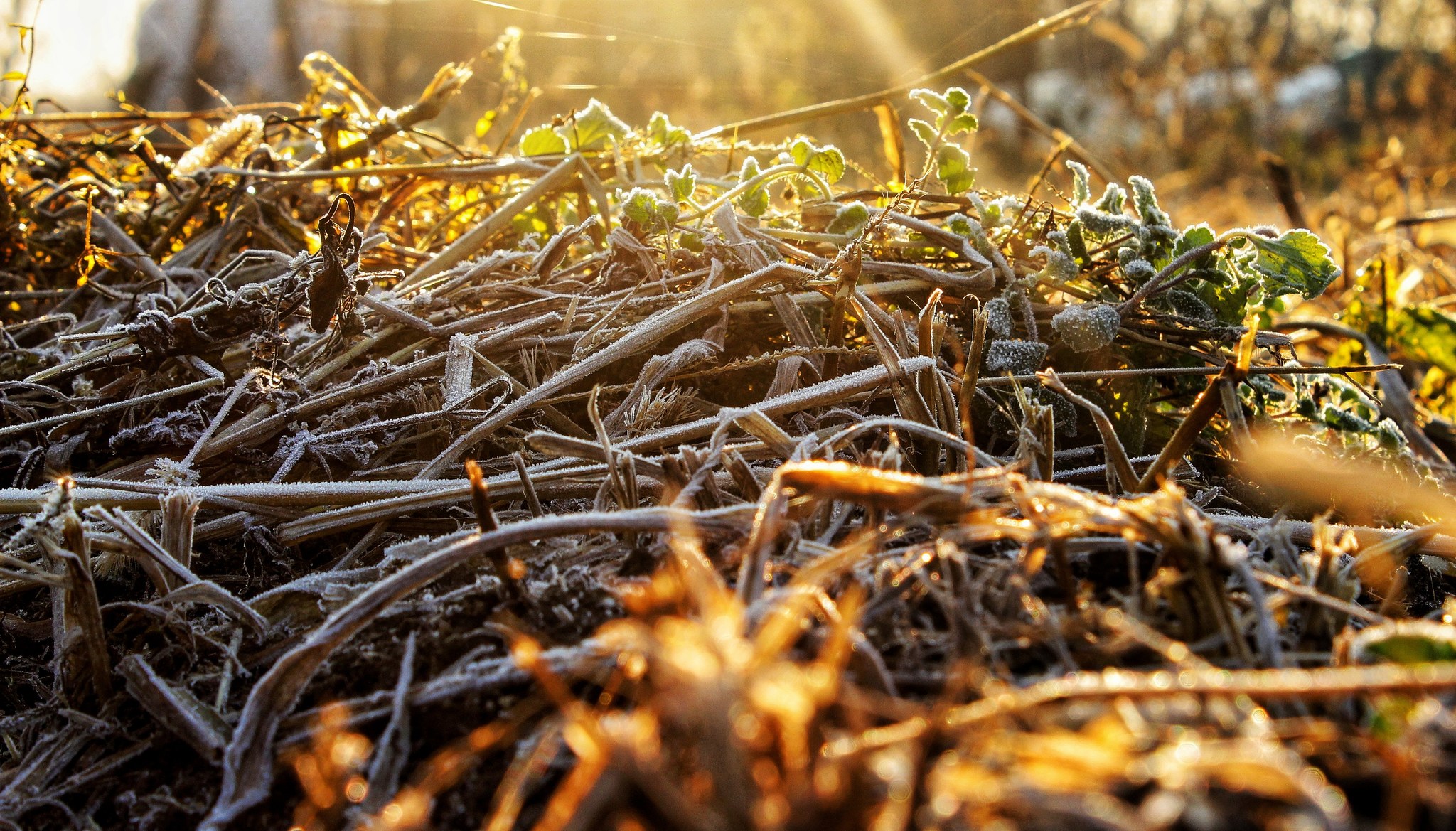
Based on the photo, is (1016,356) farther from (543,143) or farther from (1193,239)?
(543,143)

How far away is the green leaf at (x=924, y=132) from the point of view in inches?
69.9

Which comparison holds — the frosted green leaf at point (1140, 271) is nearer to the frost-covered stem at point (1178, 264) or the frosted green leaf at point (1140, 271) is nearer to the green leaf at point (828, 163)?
the frost-covered stem at point (1178, 264)

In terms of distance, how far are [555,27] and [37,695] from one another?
12.3 feet

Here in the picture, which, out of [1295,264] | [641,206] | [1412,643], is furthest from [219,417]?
[1295,264]

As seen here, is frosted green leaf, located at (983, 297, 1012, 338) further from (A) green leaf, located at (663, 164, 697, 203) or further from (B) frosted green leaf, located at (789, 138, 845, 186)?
(A) green leaf, located at (663, 164, 697, 203)

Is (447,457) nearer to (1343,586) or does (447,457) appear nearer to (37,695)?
(37,695)

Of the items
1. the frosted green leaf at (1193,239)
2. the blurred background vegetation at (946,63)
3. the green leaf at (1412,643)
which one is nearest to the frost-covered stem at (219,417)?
the green leaf at (1412,643)

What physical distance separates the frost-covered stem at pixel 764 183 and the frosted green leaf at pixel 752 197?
1 cm

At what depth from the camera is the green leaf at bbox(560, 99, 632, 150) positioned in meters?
2.03

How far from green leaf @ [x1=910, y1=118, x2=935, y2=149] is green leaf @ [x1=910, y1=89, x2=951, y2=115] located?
3cm

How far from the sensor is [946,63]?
9.80 m

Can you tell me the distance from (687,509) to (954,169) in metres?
1.09

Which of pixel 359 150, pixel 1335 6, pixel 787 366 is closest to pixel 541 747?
pixel 787 366

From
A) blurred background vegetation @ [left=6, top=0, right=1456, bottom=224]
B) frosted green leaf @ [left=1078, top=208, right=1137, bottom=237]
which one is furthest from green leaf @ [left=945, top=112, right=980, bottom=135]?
blurred background vegetation @ [left=6, top=0, right=1456, bottom=224]
